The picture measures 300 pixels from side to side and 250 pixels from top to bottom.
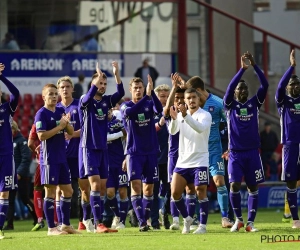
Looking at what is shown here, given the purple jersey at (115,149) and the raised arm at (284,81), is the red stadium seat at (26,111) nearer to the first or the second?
the purple jersey at (115,149)

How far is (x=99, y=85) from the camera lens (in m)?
16.8

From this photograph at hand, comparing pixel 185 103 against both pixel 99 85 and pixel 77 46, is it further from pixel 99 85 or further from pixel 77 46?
pixel 77 46

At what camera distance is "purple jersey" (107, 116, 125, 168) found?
19.2m

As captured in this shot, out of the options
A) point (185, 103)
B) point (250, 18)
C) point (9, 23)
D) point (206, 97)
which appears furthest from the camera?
point (250, 18)

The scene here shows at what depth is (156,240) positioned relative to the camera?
15.1m

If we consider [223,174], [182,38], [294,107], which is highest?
[182,38]

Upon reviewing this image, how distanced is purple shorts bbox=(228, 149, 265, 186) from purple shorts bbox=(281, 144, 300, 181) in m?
0.71

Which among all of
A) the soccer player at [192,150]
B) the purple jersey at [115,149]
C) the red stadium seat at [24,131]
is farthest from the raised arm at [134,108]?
the red stadium seat at [24,131]

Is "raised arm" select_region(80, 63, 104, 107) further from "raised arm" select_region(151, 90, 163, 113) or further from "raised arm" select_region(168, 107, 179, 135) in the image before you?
"raised arm" select_region(168, 107, 179, 135)

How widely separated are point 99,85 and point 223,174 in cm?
278

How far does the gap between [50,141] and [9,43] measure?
464 inches

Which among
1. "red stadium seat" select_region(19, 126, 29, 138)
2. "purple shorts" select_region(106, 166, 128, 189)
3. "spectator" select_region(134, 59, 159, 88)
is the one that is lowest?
"purple shorts" select_region(106, 166, 128, 189)

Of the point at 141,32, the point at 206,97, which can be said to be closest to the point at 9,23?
the point at 141,32

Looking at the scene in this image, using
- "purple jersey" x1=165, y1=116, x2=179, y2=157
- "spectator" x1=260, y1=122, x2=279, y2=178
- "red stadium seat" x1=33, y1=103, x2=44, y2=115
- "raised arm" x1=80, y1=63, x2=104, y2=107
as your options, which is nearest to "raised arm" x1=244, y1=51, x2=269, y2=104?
"purple jersey" x1=165, y1=116, x2=179, y2=157
